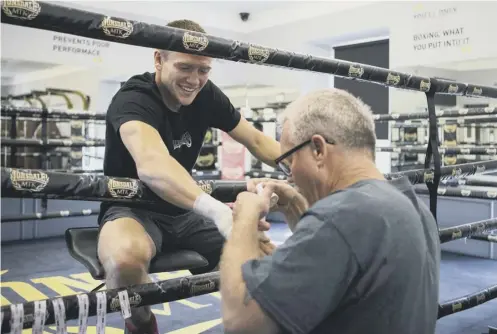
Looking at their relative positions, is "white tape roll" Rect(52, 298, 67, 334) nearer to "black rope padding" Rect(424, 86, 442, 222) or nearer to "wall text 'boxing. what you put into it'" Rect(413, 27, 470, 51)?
"black rope padding" Rect(424, 86, 442, 222)

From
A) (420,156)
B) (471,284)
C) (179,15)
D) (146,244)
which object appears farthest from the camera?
(179,15)

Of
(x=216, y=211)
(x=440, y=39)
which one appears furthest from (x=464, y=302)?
(x=440, y=39)

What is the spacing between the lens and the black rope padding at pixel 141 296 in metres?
1.05

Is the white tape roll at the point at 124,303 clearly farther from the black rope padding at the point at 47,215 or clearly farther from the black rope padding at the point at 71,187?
the black rope padding at the point at 47,215

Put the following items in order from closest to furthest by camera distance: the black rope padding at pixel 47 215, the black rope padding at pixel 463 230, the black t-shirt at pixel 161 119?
the black t-shirt at pixel 161 119
the black rope padding at pixel 463 230
the black rope padding at pixel 47 215

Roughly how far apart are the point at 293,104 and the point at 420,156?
618cm

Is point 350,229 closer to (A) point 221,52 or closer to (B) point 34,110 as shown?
(A) point 221,52

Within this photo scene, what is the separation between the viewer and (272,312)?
0.88m

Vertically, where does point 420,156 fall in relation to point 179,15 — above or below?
below

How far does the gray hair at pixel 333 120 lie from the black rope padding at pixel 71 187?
419 millimetres

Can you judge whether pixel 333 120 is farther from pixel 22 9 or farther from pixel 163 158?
pixel 22 9

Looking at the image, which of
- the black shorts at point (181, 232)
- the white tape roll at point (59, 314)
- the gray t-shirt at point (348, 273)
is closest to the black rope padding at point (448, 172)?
the black shorts at point (181, 232)

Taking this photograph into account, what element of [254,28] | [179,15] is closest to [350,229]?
[179,15]

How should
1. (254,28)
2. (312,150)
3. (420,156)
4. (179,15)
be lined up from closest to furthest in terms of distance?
(312,150) → (420,156) → (179,15) → (254,28)
